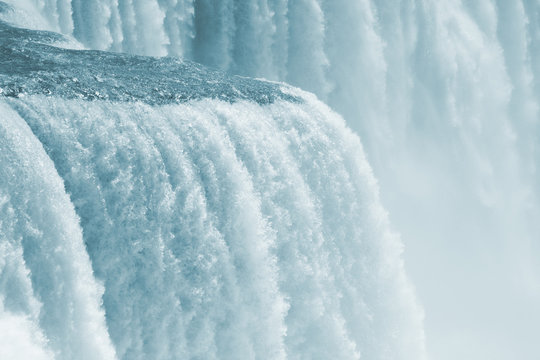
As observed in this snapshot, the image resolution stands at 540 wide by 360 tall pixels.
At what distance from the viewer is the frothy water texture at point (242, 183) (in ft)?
12.0

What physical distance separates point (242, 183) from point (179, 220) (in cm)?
78

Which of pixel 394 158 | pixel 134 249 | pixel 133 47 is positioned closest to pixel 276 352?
pixel 134 249

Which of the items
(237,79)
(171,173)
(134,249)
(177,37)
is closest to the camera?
(134,249)

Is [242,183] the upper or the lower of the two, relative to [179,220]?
upper

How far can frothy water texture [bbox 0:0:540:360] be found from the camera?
144 inches

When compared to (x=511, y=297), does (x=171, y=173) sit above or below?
below

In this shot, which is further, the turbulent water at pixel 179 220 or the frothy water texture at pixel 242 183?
the frothy water texture at pixel 242 183

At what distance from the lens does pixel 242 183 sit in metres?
5.04

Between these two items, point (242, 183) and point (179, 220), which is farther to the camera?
point (242, 183)

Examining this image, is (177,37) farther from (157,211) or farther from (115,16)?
(157,211)

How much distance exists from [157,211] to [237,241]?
0.93m

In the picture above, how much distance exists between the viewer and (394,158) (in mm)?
13180

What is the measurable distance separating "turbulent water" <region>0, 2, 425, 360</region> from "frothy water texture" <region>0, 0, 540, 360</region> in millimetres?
17

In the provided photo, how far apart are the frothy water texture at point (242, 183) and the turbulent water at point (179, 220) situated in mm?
17
